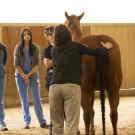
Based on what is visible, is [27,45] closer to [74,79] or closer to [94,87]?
[94,87]

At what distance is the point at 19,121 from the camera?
7336 millimetres

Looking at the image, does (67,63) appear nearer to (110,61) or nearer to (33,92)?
(110,61)

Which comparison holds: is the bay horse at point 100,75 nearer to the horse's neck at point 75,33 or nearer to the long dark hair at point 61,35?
the horse's neck at point 75,33

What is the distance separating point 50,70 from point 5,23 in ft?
14.1

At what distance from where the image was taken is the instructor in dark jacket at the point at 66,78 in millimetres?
3963

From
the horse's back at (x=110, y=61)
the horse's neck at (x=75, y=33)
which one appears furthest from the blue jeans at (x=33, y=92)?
the horse's back at (x=110, y=61)

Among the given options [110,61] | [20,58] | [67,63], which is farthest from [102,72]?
[20,58]

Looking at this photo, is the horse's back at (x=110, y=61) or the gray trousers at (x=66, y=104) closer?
the gray trousers at (x=66, y=104)

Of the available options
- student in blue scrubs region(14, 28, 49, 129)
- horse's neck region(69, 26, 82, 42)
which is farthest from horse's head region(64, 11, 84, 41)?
student in blue scrubs region(14, 28, 49, 129)

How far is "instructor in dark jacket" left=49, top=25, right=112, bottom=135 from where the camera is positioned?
3963 mm

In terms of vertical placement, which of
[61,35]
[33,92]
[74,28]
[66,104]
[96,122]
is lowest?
[96,122]

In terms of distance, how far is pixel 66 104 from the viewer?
3998 mm

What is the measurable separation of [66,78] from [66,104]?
26 cm
